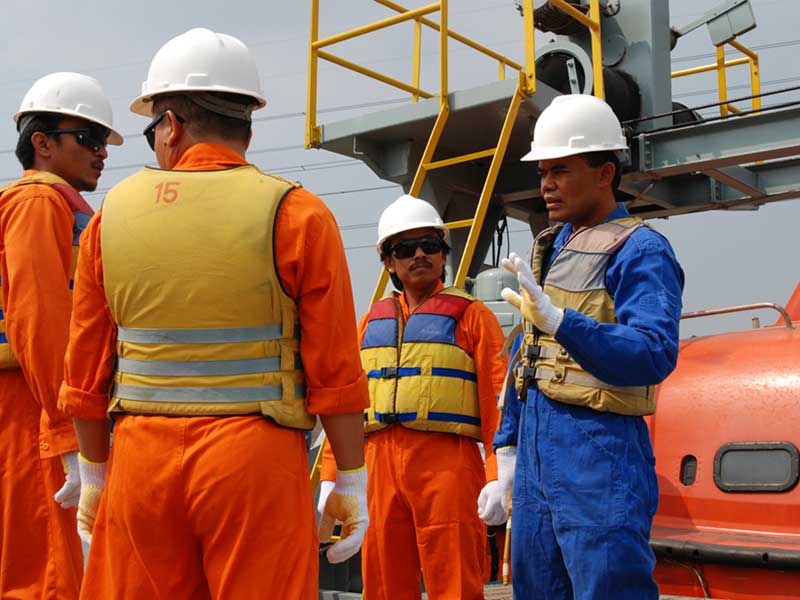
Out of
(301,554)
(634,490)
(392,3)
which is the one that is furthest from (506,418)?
(392,3)

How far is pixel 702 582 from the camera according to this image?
4.07 metres

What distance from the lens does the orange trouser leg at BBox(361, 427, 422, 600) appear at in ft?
14.0

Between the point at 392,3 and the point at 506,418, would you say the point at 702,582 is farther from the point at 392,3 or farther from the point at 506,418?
the point at 392,3

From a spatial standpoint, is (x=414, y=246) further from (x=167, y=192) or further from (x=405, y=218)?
(x=167, y=192)

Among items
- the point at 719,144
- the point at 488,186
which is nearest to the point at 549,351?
the point at 488,186

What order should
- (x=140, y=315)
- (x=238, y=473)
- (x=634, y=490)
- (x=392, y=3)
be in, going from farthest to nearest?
(x=392, y=3) → (x=634, y=490) → (x=140, y=315) → (x=238, y=473)

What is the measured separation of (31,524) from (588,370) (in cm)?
186

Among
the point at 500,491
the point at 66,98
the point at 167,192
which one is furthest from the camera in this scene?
the point at 66,98

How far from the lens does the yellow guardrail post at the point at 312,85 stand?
23.9ft

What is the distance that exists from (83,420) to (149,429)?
1.13ft

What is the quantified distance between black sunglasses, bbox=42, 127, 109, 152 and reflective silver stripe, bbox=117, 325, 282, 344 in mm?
1675

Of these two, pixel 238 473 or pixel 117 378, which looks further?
pixel 117 378

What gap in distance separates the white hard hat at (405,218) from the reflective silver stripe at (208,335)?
2.51 m

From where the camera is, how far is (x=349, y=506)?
8.20 ft
